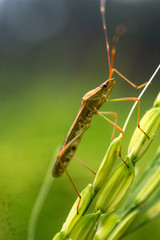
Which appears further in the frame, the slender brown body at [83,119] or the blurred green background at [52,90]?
the slender brown body at [83,119]

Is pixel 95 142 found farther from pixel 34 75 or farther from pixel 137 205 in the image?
pixel 34 75

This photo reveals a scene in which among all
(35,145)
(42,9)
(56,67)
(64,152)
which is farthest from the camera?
(56,67)

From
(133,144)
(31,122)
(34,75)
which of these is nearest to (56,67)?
(34,75)

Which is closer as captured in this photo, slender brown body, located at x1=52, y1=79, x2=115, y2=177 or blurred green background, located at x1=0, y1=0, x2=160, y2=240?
blurred green background, located at x1=0, y1=0, x2=160, y2=240

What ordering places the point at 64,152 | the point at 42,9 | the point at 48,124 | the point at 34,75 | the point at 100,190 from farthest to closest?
the point at 42,9 < the point at 34,75 < the point at 48,124 < the point at 64,152 < the point at 100,190
